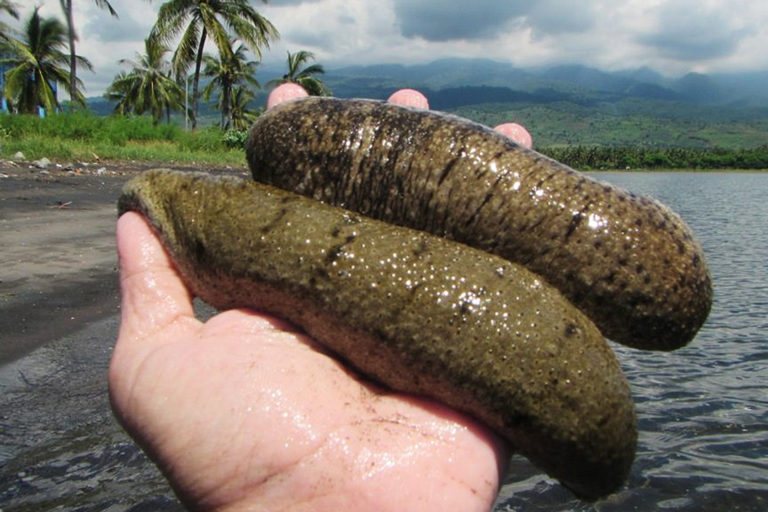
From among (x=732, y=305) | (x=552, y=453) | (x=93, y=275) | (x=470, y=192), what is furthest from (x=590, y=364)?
(x=732, y=305)

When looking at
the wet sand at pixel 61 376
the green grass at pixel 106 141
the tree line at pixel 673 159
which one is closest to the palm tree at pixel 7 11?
the green grass at pixel 106 141

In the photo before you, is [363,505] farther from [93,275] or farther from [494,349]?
[93,275]

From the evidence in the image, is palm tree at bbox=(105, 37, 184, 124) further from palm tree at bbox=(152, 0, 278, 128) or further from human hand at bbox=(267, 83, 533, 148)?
human hand at bbox=(267, 83, 533, 148)

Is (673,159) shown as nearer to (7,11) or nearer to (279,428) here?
(7,11)

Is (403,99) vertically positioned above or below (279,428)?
above

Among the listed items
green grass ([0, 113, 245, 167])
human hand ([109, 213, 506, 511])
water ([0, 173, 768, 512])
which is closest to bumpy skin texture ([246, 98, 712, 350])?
human hand ([109, 213, 506, 511])

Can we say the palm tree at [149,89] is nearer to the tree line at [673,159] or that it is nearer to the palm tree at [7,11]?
the palm tree at [7,11]

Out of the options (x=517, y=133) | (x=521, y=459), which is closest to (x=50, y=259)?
(x=521, y=459)
